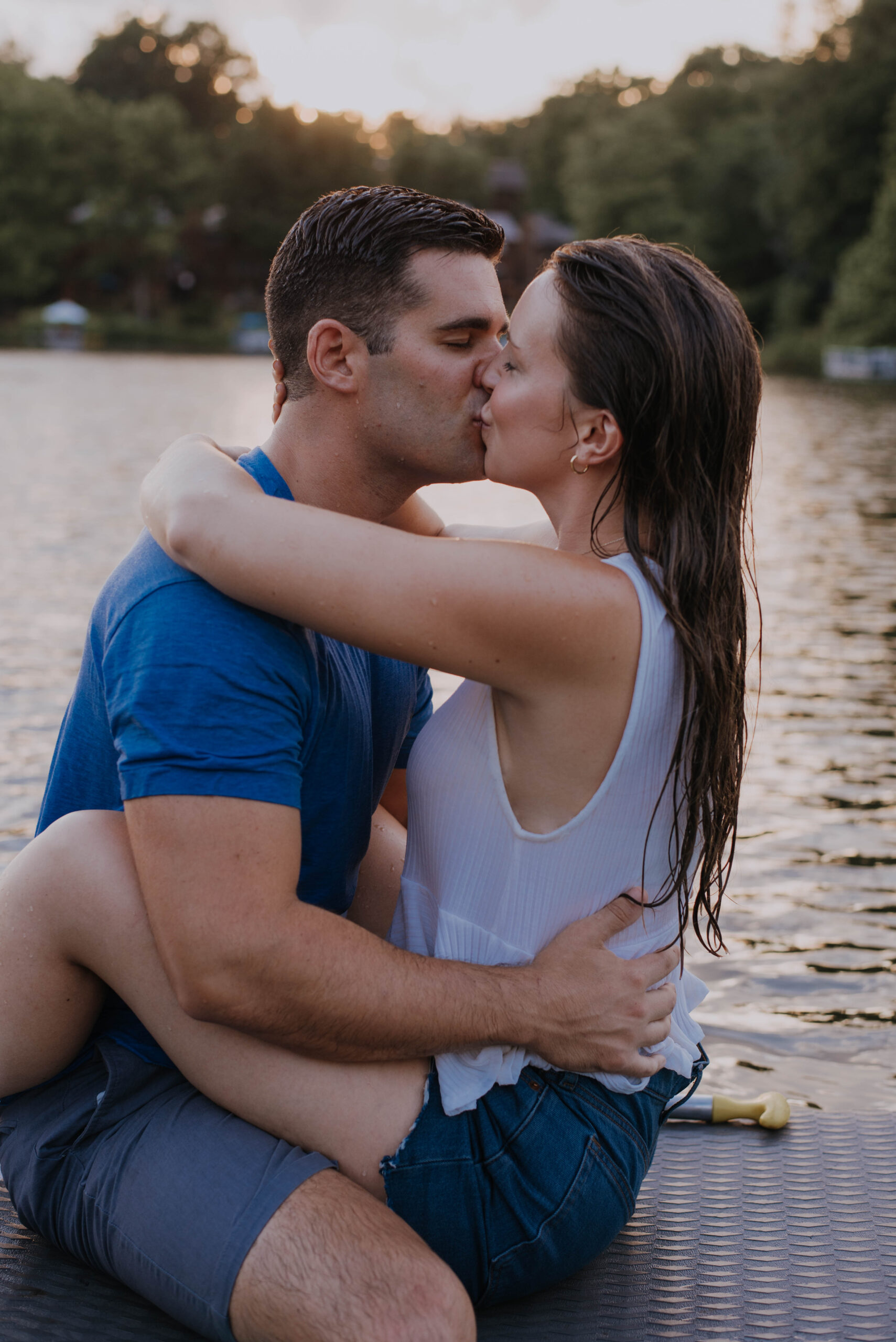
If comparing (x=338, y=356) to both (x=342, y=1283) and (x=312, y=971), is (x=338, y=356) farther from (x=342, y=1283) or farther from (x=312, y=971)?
(x=342, y=1283)

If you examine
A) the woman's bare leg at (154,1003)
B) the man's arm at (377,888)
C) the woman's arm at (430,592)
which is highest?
the woman's arm at (430,592)

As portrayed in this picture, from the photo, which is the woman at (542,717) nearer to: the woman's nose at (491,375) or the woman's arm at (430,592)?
the woman's arm at (430,592)

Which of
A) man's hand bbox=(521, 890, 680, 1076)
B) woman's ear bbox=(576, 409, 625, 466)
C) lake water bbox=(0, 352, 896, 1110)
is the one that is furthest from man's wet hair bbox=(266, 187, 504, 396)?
lake water bbox=(0, 352, 896, 1110)

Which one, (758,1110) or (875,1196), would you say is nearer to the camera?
(875,1196)

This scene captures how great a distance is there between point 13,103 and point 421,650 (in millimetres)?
78037

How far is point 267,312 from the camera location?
320 centimetres

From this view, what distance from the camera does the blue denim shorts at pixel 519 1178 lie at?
90.4 inches

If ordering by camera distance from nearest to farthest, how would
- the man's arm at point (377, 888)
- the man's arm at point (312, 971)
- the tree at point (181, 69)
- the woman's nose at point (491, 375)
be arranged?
the man's arm at point (312, 971) < the woman's nose at point (491, 375) < the man's arm at point (377, 888) < the tree at point (181, 69)

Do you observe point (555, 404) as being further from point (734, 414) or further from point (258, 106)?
point (258, 106)

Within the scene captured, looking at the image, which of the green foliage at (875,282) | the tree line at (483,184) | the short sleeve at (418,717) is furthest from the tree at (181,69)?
the short sleeve at (418,717)

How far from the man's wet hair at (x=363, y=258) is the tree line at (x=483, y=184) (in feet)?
170

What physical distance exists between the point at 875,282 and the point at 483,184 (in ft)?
153

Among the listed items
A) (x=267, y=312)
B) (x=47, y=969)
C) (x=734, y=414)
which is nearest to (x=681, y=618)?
(x=734, y=414)

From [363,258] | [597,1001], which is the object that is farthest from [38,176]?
[597,1001]
